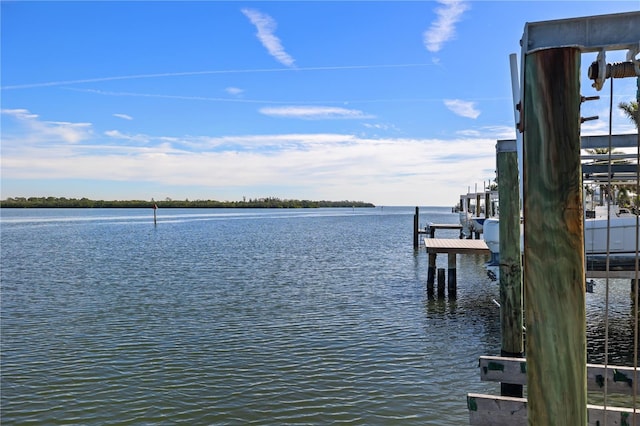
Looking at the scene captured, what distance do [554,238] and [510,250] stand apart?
20.5 ft

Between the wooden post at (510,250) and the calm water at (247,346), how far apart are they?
109 centimetres

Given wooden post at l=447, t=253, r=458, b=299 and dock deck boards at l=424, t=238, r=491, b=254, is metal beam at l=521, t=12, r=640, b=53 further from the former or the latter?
wooden post at l=447, t=253, r=458, b=299

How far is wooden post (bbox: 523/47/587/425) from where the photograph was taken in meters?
3.58

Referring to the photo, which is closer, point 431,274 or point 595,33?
point 595,33

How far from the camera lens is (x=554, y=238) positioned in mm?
3680

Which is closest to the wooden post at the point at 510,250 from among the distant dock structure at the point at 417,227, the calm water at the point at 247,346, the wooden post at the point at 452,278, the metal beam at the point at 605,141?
the calm water at the point at 247,346

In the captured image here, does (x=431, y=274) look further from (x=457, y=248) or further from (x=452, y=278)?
(x=457, y=248)

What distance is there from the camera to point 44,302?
17.7m

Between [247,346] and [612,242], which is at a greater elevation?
[612,242]

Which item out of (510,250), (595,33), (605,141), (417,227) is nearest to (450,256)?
(510,250)

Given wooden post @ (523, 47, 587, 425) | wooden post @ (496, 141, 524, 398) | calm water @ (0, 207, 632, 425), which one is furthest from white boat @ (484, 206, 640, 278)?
wooden post @ (523, 47, 587, 425)

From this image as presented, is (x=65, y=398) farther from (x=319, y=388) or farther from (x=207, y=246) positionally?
(x=207, y=246)

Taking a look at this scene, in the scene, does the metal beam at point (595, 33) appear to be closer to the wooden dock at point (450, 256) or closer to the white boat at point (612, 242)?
the white boat at point (612, 242)

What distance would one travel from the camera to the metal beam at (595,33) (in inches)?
140
